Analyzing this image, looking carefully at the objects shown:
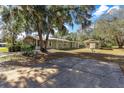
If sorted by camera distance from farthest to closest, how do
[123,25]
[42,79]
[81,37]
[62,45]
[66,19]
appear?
1. [81,37]
2. [62,45]
3. [123,25]
4. [66,19]
5. [42,79]

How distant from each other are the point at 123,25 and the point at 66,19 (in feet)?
34.1

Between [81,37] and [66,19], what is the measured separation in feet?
118

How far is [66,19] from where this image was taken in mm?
14336

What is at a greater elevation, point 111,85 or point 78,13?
point 78,13

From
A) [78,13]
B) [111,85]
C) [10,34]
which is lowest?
[111,85]

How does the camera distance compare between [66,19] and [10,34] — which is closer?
[66,19]

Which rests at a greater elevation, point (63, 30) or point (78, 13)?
point (78, 13)

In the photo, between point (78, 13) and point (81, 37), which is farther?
point (81, 37)
